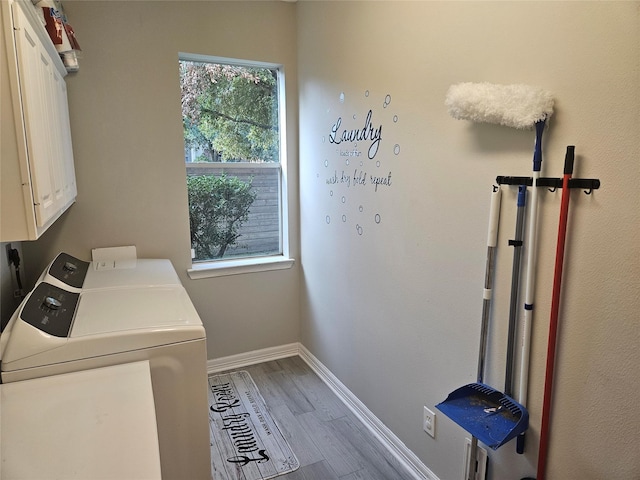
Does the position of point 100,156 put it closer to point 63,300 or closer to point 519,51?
point 63,300

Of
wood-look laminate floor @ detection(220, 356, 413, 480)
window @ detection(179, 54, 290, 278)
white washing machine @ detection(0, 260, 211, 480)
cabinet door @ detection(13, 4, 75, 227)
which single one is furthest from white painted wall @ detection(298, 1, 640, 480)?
cabinet door @ detection(13, 4, 75, 227)

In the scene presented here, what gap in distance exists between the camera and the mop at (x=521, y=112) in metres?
1.16

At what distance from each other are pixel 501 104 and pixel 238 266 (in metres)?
2.08

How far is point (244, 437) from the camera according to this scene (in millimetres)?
2209

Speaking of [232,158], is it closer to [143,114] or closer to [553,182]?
[143,114]

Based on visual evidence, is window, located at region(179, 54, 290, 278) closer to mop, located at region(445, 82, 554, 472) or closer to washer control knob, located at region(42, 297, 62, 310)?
washer control knob, located at region(42, 297, 62, 310)

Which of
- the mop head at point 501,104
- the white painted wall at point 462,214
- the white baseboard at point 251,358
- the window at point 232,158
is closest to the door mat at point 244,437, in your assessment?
the white baseboard at point 251,358

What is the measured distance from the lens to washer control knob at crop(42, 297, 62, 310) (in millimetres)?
1552

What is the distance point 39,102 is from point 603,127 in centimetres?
172

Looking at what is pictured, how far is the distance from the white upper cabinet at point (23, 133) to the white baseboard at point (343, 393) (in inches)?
71.3

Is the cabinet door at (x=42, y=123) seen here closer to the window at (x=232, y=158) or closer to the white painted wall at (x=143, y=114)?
the white painted wall at (x=143, y=114)

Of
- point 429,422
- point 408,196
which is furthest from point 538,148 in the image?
point 429,422

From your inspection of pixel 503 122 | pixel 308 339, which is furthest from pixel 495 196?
pixel 308 339

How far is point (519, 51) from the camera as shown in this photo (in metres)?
1.27
